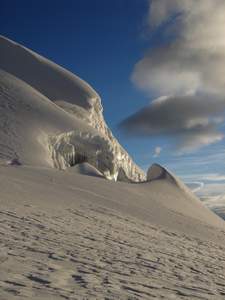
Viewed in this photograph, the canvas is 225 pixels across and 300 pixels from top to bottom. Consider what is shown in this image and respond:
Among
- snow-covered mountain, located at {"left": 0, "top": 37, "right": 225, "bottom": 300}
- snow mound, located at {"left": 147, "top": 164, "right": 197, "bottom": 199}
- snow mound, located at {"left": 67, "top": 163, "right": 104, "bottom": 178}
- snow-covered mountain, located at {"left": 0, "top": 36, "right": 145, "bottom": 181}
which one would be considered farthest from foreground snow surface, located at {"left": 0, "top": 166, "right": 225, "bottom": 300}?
snow-covered mountain, located at {"left": 0, "top": 36, "right": 145, "bottom": 181}

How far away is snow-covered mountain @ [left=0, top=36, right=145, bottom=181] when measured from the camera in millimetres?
26781

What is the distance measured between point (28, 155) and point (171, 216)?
35.5 feet

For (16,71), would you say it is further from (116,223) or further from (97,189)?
(116,223)

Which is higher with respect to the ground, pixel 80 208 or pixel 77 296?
pixel 80 208

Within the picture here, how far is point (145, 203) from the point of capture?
60.7ft

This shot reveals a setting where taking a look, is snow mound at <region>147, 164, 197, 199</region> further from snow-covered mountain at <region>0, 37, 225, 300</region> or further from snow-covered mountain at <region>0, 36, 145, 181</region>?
snow-covered mountain at <region>0, 36, 145, 181</region>

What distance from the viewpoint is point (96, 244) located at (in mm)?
9297

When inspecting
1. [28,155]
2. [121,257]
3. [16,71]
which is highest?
[16,71]

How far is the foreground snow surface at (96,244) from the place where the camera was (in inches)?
233

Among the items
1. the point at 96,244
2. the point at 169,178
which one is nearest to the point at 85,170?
the point at 169,178

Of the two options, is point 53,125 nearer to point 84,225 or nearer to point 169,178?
point 169,178

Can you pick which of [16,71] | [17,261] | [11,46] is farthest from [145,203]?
[11,46]

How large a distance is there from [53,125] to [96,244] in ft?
71.0

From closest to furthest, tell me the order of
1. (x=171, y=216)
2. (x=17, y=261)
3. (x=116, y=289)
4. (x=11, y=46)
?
(x=116, y=289) → (x=17, y=261) → (x=171, y=216) → (x=11, y=46)
